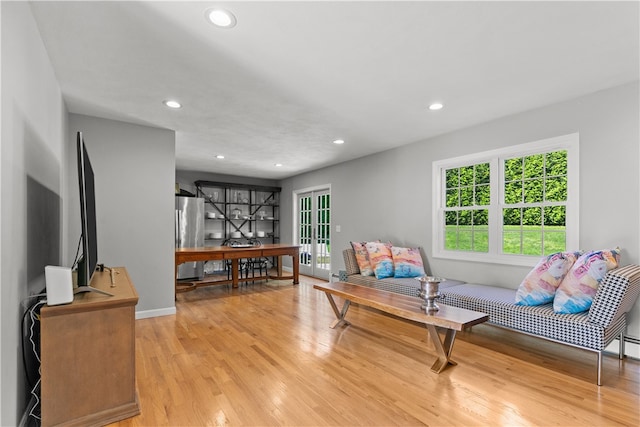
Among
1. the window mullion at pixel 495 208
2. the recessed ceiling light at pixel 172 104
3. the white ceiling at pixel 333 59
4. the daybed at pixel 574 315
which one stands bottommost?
Answer: the daybed at pixel 574 315

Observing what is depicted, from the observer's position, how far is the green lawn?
333 cm

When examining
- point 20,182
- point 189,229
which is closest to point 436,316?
point 20,182

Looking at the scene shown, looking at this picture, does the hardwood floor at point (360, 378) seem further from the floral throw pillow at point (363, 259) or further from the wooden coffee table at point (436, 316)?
the floral throw pillow at point (363, 259)

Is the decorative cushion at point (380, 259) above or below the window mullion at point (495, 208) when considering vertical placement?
below

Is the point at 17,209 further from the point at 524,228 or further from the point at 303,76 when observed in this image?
the point at 524,228

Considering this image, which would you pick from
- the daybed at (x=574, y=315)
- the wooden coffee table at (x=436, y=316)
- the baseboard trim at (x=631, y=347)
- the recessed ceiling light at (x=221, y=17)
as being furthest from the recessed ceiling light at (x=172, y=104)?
the baseboard trim at (x=631, y=347)

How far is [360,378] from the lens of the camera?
2.35 m

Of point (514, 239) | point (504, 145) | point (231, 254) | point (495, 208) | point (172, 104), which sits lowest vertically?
point (231, 254)

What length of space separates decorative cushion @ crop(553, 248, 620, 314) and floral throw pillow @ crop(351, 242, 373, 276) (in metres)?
2.30

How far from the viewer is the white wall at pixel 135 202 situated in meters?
3.60

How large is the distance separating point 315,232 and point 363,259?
8.64 ft

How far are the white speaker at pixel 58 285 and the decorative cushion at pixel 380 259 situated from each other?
134 inches

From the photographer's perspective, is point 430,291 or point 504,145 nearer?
point 430,291

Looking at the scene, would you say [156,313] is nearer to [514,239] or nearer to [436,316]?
[436,316]
